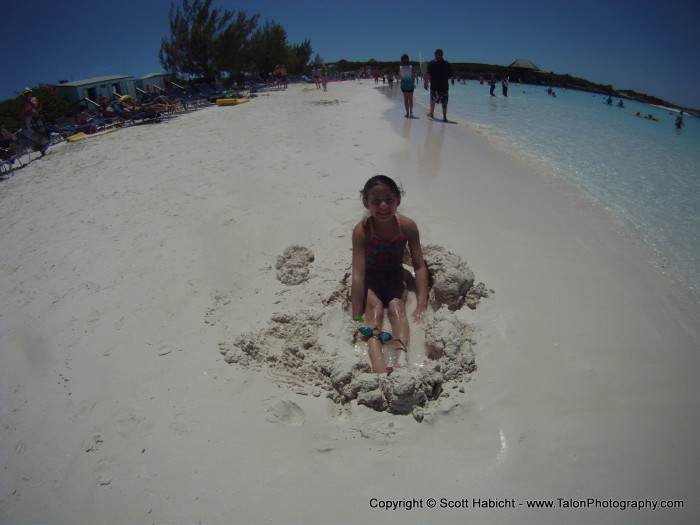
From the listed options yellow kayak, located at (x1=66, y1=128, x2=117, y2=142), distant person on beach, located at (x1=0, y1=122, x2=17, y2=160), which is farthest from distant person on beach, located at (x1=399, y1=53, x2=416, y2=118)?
distant person on beach, located at (x1=0, y1=122, x2=17, y2=160)

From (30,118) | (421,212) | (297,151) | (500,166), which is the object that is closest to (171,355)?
(421,212)

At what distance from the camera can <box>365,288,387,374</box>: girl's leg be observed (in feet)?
7.70

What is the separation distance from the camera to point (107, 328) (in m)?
3.00

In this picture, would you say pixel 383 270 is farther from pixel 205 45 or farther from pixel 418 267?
pixel 205 45

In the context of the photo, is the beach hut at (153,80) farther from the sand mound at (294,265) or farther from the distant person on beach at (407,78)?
the sand mound at (294,265)

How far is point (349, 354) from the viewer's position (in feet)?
8.13

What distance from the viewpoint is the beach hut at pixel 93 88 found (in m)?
17.1

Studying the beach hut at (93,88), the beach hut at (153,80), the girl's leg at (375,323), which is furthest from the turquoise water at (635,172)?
the beach hut at (153,80)

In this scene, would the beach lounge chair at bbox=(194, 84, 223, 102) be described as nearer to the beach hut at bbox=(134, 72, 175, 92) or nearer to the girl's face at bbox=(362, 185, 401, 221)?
the beach hut at bbox=(134, 72, 175, 92)

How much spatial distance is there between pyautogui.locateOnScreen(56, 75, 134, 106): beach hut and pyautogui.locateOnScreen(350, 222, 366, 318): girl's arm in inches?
702

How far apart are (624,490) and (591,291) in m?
1.77

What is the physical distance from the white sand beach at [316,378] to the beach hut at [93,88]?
16295 mm

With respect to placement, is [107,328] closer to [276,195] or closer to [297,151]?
[276,195]

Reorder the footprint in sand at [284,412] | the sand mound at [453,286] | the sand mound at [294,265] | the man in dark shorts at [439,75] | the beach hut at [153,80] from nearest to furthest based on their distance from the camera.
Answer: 1. the footprint in sand at [284,412]
2. the sand mound at [453,286]
3. the sand mound at [294,265]
4. the man in dark shorts at [439,75]
5. the beach hut at [153,80]
